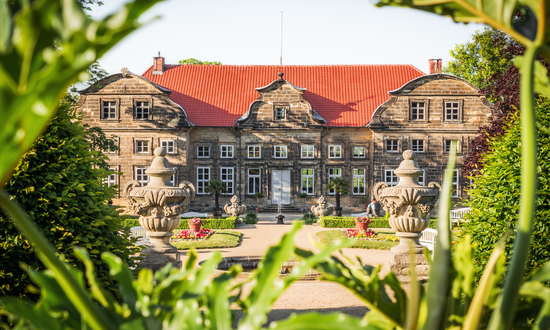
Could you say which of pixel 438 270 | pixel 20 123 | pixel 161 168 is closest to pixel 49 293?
pixel 20 123

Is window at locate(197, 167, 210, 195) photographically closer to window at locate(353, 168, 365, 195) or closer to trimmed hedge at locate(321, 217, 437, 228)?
window at locate(353, 168, 365, 195)

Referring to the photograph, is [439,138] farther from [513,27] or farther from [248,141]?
[513,27]

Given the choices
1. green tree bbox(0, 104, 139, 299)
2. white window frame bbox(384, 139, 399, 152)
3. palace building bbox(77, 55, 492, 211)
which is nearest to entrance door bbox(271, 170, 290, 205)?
palace building bbox(77, 55, 492, 211)

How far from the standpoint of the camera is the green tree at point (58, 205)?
3.57 metres

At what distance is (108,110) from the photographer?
75.3 feet

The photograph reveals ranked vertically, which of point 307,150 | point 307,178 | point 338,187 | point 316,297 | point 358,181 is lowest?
point 316,297

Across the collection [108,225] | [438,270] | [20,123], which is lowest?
[108,225]

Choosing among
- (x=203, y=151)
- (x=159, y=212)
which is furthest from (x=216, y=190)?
(x=159, y=212)

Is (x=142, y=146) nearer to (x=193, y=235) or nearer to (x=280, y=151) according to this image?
(x=280, y=151)

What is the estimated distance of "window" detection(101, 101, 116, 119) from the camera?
2290 centimetres

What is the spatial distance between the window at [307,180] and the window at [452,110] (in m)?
7.98

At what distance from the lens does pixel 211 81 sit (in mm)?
26062

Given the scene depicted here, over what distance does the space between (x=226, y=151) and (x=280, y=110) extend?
3761 mm

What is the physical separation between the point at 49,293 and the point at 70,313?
0.07 meters
